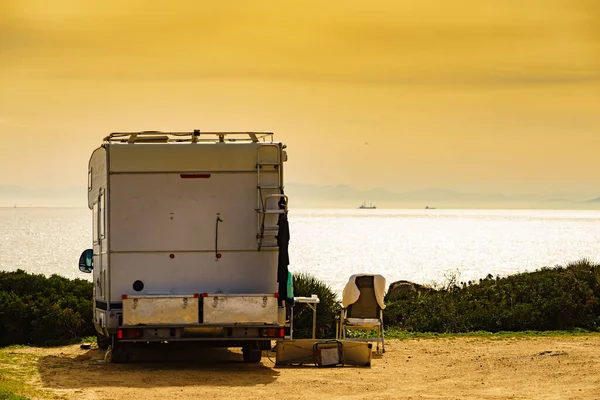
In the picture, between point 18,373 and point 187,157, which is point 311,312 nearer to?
point 187,157

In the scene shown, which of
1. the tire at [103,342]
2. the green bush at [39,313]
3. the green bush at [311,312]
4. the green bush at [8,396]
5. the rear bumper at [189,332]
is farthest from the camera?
the green bush at [311,312]

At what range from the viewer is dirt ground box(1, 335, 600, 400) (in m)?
12.8

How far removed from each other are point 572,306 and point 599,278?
2.06 metres

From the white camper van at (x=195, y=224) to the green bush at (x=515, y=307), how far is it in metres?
6.57

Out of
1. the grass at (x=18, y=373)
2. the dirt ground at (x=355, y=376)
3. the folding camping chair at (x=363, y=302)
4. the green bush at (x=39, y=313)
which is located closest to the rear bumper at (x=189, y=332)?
the dirt ground at (x=355, y=376)

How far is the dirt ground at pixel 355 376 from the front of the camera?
504 inches

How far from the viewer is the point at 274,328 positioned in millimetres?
14805

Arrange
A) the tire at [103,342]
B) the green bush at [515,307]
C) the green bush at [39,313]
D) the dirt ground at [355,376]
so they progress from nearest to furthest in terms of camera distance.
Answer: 1. the dirt ground at [355,376]
2. the tire at [103,342]
3. the green bush at [39,313]
4. the green bush at [515,307]

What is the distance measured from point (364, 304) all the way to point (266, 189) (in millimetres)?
3561

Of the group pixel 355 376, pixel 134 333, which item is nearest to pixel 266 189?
pixel 134 333

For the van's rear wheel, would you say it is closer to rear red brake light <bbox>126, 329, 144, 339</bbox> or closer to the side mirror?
rear red brake light <bbox>126, 329, 144, 339</bbox>

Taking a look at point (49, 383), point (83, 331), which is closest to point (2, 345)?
point (83, 331)

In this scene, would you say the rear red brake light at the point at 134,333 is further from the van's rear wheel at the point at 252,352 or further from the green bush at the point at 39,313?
the green bush at the point at 39,313

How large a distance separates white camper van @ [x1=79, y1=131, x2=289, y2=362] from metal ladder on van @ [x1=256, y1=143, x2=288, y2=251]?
0.04 ft
